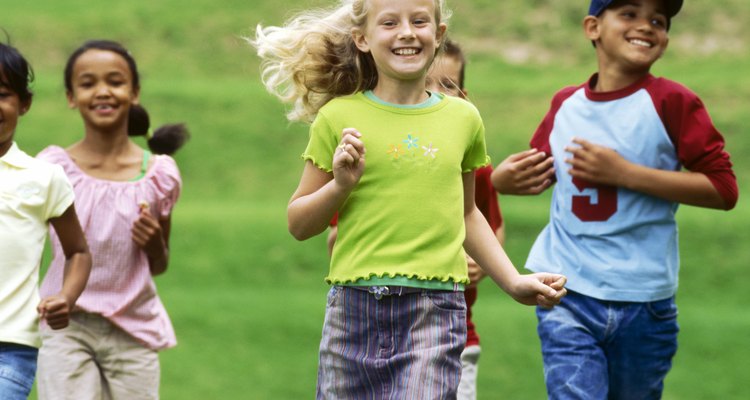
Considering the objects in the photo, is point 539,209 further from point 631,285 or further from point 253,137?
point 631,285

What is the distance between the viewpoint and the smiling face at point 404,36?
387 cm

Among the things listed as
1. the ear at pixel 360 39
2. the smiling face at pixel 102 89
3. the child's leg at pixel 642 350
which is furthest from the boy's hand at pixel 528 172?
the smiling face at pixel 102 89

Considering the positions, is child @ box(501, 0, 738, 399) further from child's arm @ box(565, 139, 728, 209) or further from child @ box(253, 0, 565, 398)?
child @ box(253, 0, 565, 398)

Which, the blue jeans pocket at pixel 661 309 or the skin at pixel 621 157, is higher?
the skin at pixel 621 157

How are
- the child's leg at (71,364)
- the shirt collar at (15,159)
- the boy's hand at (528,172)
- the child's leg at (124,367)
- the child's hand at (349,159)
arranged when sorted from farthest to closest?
1. the child's leg at (124,367)
2. the child's leg at (71,364)
3. the boy's hand at (528,172)
4. the shirt collar at (15,159)
5. the child's hand at (349,159)

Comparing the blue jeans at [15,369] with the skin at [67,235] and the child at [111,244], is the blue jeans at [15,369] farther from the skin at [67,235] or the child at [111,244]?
the child at [111,244]

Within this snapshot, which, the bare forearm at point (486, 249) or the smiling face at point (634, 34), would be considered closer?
the bare forearm at point (486, 249)

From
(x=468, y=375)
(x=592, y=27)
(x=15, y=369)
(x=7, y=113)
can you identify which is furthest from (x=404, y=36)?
(x=468, y=375)

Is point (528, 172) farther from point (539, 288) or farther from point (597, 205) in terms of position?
point (539, 288)

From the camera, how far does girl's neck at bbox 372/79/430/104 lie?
394 cm

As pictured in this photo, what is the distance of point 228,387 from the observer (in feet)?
31.7

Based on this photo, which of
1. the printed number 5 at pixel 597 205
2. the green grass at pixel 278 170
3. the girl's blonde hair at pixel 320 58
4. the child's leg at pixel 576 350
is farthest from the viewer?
the green grass at pixel 278 170

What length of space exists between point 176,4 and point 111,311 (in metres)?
16.9

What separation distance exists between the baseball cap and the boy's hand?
0.56 metres
